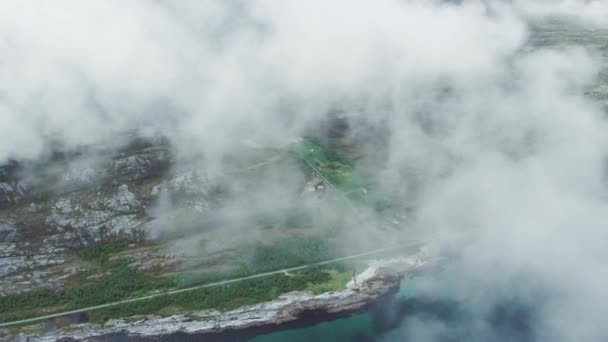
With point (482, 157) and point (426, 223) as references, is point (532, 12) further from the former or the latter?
point (426, 223)

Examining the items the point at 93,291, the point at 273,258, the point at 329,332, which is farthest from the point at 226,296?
the point at 93,291

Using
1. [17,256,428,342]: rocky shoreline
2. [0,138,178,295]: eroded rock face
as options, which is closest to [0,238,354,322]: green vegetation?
[17,256,428,342]: rocky shoreline

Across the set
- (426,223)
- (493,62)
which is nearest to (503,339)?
(426,223)

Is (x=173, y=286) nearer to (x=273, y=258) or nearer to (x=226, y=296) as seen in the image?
(x=226, y=296)

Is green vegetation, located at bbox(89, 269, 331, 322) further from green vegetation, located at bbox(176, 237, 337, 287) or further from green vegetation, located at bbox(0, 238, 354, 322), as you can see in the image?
green vegetation, located at bbox(176, 237, 337, 287)

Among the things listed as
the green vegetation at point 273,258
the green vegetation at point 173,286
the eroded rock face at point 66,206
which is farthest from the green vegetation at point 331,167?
the eroded rock face at point 66,206
